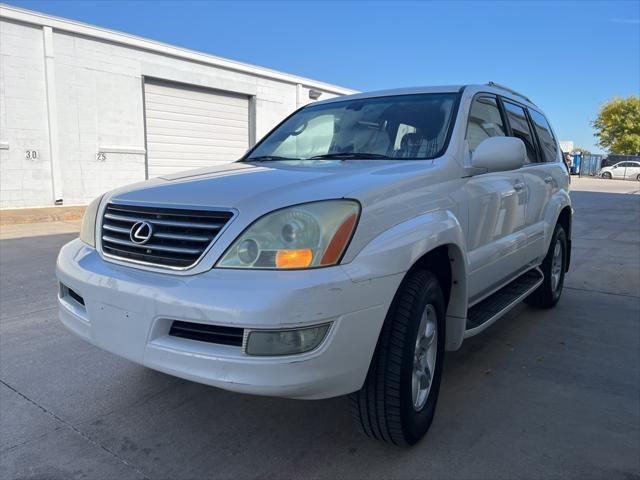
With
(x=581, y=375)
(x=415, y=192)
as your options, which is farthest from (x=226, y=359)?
(x=581, y=375)

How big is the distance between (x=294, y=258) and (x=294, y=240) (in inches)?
3.0

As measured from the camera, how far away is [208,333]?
2.04 m

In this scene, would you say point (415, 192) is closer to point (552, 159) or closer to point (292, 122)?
point (292, 122)

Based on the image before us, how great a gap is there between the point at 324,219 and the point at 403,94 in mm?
1849

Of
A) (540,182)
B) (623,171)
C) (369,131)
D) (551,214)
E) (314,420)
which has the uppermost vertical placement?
(369,131)

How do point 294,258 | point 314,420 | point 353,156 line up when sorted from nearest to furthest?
point 294,258 → point 314,420 → point 353,156

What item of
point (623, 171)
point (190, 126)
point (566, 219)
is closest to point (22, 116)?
point (190, 126)

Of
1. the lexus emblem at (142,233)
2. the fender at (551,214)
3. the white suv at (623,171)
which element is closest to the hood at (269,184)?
the lexus emblem at (142,233)

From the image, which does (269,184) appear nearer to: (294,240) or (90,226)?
(294,240)

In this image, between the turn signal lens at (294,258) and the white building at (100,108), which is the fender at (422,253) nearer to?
the turn signal lens at (294,258)

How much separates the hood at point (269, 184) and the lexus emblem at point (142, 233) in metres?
0.11

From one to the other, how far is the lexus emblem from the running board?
1.80 meters

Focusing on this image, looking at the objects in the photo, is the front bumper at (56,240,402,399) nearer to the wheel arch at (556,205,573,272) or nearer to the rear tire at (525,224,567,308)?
the rear tire at (525,224,567,308)

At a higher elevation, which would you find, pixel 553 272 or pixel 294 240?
pixel 294 240
